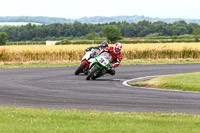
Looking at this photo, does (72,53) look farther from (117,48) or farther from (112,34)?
(112,34)

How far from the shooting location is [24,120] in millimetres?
10266

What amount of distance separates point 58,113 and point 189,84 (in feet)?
26.9

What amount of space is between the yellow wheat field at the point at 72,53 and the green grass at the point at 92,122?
2751 centimetres

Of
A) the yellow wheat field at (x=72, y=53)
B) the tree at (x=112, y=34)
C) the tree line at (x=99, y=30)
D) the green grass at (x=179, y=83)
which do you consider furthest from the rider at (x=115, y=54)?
the tree line at (x=99, y=30)

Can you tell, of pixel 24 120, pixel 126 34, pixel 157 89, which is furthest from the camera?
pixel 126 34

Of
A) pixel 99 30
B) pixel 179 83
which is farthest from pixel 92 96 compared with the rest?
pixel 99 30

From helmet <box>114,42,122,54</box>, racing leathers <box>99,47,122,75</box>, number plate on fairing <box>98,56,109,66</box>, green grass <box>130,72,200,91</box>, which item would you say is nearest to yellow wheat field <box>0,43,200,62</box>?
racing leathers <box>99,47,122,75</box>

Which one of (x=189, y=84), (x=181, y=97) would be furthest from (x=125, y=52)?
(x=181, y=97)

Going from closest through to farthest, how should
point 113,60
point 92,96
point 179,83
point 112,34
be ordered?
point 92,96, point 179,83, point 113,60, point 112,34

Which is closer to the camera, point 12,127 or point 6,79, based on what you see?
point 12,127

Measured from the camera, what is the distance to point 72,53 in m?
40.4

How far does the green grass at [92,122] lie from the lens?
362 inches

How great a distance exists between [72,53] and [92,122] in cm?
3048

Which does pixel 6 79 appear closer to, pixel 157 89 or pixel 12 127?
pixel 157 89
